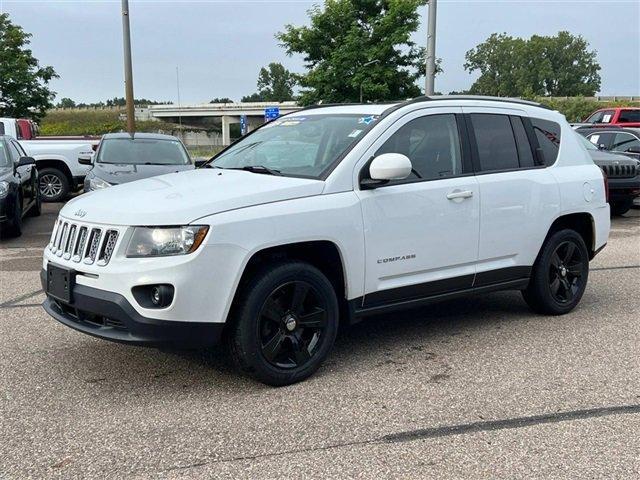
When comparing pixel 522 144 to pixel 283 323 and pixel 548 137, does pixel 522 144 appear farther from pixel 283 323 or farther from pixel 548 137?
pixel 283 323

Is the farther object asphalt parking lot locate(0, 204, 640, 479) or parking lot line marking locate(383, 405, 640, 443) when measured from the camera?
parking lot line marking locate(383, 405, 640, 443)

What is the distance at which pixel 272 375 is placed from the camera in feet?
13.1

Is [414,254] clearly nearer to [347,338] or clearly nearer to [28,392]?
[347,338]

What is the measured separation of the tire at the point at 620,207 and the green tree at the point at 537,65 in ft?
363

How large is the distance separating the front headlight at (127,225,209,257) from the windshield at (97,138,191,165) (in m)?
7.32

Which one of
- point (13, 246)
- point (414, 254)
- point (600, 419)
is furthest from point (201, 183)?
point (13, 246)

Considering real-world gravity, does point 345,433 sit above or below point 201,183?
below

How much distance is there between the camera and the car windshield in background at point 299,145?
4477mm

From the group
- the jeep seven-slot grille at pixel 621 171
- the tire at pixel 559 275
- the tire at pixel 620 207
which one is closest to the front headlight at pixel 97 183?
the tire at pixel 559 275

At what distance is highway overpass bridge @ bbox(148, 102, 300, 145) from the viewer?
88.2 metres

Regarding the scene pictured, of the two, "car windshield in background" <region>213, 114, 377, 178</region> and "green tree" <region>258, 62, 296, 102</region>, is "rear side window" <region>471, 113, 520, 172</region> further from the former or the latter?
"green tree" <region>258, 62, 296, 102</region>

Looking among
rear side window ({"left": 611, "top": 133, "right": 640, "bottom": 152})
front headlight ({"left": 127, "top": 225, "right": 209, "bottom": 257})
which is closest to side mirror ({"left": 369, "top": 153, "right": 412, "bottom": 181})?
front headlight ({"left": 127, "top": 225, "right": 209, "bottom": 257})

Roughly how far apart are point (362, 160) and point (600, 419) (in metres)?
2.13

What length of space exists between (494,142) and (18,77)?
29341 millimetres
